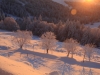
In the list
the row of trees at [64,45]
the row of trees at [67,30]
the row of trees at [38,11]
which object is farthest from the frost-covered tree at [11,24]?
the row of trees at [38,11]

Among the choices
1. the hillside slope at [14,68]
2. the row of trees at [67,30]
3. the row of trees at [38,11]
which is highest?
the row of trees at [38,11]

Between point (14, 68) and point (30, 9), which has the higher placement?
point (30, 9)

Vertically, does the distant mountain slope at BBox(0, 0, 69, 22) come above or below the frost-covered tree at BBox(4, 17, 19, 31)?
above

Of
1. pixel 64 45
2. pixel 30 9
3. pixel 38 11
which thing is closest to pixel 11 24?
pixel 64 45

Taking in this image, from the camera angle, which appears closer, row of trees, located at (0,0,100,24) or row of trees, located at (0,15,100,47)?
row of trees, located at (0,15,100,47)

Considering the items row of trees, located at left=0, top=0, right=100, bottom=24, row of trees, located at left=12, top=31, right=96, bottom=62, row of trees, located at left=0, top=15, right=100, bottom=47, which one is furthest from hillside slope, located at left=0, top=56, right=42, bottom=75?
row of trees, located at left=0, top=0, right=100, bottom=24

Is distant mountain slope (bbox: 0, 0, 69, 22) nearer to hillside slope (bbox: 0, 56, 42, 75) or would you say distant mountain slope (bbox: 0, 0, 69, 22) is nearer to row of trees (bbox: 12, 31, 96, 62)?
row of trees (bbox: 12, 31, 96, 62)

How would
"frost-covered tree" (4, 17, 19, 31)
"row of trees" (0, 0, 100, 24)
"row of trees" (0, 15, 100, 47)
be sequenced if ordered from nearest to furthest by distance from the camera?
"row of trees" (0, 15, 100, 47)
"frost-covered tree" (4, 17, 19, 31)
"row of trees" (0, 0, 100, 24)

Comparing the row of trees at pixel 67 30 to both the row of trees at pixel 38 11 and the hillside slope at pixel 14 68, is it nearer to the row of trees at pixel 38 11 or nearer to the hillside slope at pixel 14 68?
the row of trees at pixel 38 11

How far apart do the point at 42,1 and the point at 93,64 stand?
150663 millimetres

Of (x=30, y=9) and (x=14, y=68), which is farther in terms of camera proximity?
(x=30, y=9)

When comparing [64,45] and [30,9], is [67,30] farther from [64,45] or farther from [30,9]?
[30,9]

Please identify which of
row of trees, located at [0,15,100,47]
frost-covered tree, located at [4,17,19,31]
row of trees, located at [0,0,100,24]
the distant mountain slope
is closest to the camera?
row of trees, located at [0,15,100,47]

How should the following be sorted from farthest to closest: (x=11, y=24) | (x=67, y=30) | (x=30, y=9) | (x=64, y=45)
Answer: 1. (x=30, y=9)
2. (x=11, y=24)
3. (x=67, y=30)
4. (x=64, y=45)
